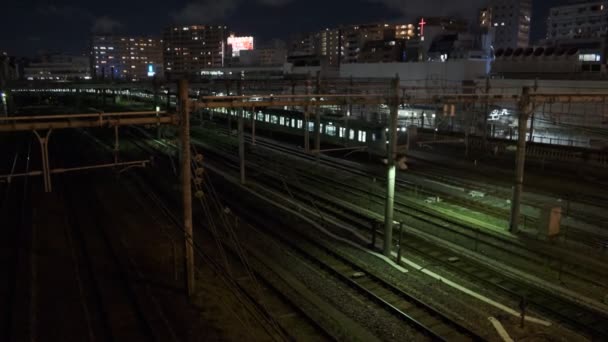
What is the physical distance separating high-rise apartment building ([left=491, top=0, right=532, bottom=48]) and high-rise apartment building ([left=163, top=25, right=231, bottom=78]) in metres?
88.1

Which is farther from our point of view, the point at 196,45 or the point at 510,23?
the point at 196,45

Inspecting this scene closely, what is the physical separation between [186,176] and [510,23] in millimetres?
112862

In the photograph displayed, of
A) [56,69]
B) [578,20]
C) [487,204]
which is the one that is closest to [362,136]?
[487,204]

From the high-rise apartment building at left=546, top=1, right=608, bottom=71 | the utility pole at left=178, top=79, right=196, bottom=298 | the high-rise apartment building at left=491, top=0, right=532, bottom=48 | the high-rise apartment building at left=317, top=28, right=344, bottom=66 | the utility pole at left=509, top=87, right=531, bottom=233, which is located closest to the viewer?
the utility pole at left=178, top=79, right=196, bottom=298

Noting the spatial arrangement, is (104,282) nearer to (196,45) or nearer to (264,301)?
(264,301)

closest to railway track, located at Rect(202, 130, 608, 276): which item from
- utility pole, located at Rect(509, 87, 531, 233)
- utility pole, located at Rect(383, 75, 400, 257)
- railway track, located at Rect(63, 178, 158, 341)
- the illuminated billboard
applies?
utility pole, located at Rect(509, 87, 531, 233)

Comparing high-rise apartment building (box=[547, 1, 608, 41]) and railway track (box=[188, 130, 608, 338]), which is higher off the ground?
high-rise apartment building (box=[547, 1, 608, 41])

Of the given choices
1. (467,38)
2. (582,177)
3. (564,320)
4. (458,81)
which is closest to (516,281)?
(564,320)

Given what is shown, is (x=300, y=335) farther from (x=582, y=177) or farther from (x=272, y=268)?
(x=582, y=177)

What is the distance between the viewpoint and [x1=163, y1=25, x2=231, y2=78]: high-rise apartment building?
163 m

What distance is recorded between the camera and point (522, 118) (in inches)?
555

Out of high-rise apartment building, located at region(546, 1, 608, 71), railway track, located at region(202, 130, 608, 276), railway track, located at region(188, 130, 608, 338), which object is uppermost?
high-rise apartment building, located at region(546, 1, 608, 71)

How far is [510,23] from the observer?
107 meters

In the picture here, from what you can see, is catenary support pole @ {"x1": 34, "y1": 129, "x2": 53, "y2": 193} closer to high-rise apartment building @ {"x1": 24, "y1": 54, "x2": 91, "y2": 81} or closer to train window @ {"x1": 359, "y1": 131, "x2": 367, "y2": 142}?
train window @ {"x1": 359, "y1": 131, "x2": 367, "y2": 142}
